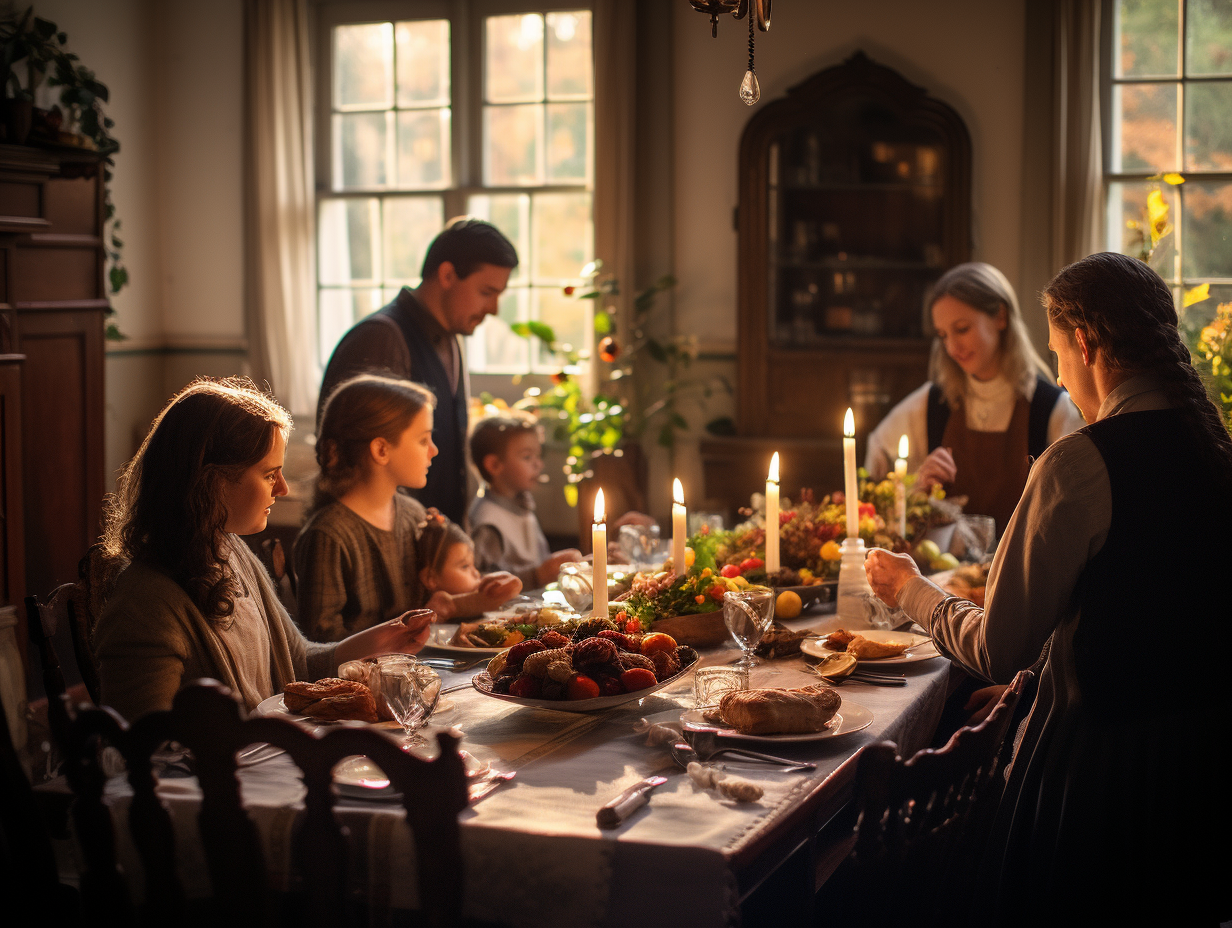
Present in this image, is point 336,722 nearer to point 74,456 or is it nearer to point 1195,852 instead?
point 1195,852

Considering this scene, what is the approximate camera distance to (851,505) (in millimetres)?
2529

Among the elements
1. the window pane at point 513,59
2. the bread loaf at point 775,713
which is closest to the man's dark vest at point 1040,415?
the bread loaf at point 775,713

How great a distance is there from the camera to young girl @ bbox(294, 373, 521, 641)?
256 cm

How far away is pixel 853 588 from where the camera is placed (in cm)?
257

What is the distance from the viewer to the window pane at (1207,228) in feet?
17.0

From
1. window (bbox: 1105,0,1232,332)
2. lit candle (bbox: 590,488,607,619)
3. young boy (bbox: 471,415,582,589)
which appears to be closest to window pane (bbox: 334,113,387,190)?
young boy (bbox: 471,415,582,589)

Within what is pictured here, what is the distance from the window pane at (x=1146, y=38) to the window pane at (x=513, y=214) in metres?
2.84

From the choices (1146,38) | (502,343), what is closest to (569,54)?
(502,343)

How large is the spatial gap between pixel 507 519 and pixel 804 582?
50.9 inches

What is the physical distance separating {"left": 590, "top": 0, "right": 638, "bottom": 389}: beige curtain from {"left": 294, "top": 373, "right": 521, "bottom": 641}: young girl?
318cm

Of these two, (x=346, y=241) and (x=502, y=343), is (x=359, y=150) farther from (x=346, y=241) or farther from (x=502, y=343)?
(x=502, y=343)

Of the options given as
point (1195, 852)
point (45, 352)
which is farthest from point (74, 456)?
point (1195, 852)

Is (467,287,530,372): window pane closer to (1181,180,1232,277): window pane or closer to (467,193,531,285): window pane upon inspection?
(467,193,531,285): window pane

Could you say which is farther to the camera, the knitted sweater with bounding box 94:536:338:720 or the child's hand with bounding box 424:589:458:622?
the child's hand with bounding box 424:589:458:622
